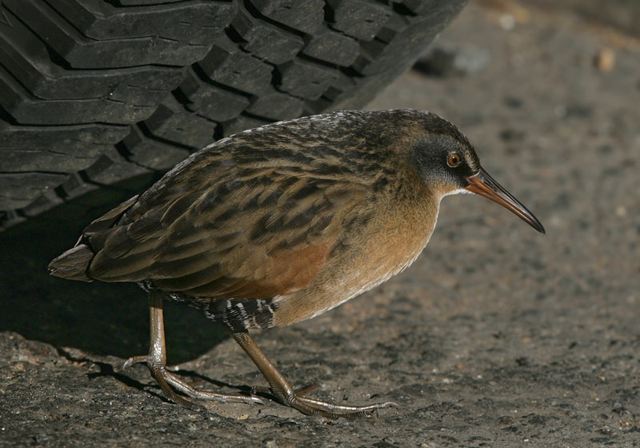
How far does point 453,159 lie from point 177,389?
1.14 m

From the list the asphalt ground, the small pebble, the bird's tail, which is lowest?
the small pebble

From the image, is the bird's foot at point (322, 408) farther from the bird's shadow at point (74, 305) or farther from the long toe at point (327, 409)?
the bird's shadow at point (74, 305)

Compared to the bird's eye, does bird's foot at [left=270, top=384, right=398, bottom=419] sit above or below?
below

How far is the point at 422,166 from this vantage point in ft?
12.7

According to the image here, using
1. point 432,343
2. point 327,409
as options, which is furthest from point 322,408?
point 432,343

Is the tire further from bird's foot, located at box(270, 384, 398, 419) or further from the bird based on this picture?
bird's foot, located at box(270, 384, 398, 419)

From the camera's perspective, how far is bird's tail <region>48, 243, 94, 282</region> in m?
3.61

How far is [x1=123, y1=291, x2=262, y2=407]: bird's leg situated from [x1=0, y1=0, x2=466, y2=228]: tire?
45 centimetres

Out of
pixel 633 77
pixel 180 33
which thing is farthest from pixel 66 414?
pixel 633 77

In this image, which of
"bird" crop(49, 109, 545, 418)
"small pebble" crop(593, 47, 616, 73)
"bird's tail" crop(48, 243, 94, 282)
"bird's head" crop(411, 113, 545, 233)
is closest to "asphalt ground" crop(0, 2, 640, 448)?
"bird" crop(49, 109, 545, 418)

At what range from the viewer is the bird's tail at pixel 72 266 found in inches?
142

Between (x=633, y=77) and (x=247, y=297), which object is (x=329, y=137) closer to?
(x=247, y=297)

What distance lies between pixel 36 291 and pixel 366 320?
123 cm

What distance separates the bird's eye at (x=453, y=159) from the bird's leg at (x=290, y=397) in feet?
2.61
